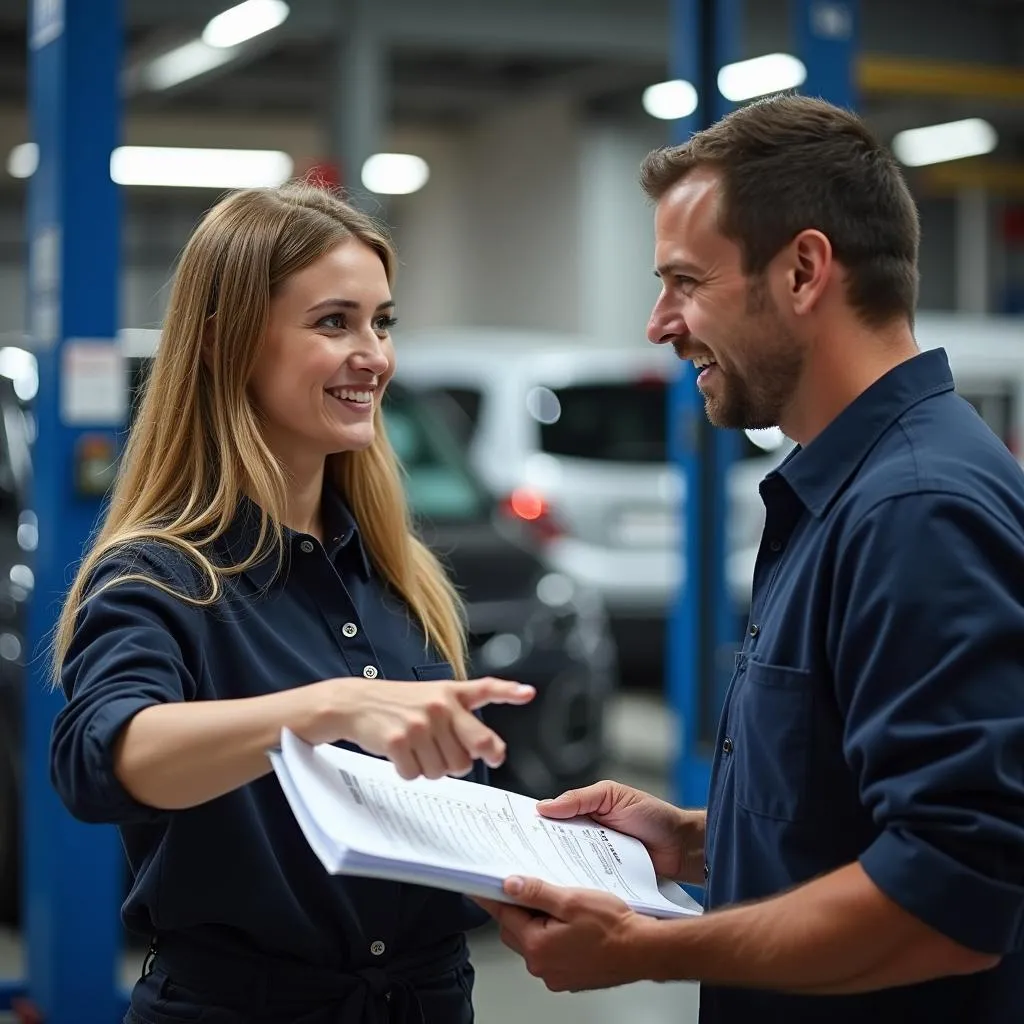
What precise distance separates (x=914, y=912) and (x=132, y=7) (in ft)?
34.6

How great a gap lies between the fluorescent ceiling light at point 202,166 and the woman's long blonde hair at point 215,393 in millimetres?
17701

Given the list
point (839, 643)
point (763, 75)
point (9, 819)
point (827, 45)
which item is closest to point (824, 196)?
point (839, 643)

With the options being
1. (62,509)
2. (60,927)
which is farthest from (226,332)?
(60,927)

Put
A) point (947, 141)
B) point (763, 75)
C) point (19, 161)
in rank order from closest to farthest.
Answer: point (763, 75) < point (947, 141) < point (19, 161)

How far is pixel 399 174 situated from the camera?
21.3 metres

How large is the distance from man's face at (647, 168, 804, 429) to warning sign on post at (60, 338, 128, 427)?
110 inches

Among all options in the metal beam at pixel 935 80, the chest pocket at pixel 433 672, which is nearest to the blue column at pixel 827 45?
the chest pocket at pixel 433 672

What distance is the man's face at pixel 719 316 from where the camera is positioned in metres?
1.94

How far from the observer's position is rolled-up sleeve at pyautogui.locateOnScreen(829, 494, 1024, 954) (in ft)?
5.40

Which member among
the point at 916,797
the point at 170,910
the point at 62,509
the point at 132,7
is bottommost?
the point at 170,910

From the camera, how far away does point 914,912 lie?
1665 millimetres

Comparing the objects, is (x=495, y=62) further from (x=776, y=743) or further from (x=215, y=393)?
(x=776, y=743)

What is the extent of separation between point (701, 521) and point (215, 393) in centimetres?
411

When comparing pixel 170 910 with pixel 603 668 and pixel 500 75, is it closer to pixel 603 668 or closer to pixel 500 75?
pixel 603 668
